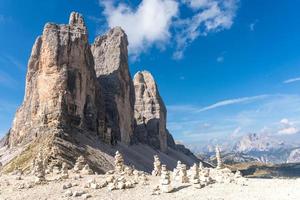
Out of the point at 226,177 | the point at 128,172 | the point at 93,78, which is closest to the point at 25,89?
the point at 93,78

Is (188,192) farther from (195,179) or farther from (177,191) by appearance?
(195,179)

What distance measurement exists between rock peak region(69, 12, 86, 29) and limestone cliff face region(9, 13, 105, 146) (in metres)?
0.38

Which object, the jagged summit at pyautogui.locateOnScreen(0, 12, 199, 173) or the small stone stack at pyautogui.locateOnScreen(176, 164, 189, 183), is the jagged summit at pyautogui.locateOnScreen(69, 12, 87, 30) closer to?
the jagged summit at pyautogui.locateOnScreen(0, 12, 199, 173)

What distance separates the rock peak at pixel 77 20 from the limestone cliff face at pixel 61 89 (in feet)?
1.25

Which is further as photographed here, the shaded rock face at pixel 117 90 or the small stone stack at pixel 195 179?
the shaded rock face at pixel 117 90

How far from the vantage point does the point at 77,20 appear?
492 ft

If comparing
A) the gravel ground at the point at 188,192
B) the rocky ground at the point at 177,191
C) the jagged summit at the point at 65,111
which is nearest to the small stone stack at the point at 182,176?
the rocky ground at the point at 177,191

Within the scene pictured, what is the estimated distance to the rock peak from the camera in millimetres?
146250

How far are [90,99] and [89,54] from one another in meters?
18.8

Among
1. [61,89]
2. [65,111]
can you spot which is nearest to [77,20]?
[61,89]

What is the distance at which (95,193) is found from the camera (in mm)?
31594

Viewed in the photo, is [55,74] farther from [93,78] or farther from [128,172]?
[128,172]

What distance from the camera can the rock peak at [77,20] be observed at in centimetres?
14625

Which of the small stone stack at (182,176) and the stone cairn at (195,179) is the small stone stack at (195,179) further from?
the small stone stack at (182,176)
